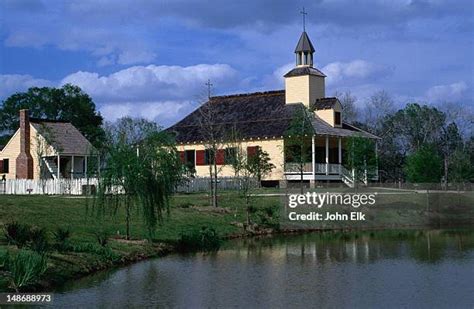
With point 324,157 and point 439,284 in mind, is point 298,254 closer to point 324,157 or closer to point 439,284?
point 439,284

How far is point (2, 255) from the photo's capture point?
66.1 feet

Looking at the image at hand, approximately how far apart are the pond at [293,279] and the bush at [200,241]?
0.67m

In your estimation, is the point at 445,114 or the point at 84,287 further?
the point at 445,114

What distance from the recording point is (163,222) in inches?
1313

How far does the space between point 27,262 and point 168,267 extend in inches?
261

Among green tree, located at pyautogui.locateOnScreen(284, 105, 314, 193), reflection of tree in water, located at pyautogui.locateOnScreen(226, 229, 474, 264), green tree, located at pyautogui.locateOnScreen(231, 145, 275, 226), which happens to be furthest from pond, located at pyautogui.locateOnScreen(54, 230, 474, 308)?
green tree, located at pyautogui.locateOnScreen(284, 105, 314, 193)

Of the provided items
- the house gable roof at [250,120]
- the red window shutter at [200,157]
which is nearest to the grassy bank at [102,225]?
the house gable roof at [250,120]

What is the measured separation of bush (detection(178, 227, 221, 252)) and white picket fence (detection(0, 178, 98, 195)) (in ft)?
49.7

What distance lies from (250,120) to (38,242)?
35.4 m

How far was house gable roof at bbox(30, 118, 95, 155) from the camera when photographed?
188 ft

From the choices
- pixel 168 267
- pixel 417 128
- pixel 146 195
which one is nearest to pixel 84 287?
pixel 168 267

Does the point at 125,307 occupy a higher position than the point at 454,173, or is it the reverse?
the point at 454,173

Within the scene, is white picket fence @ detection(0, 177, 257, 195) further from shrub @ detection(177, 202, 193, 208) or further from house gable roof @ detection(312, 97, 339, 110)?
house gable roof @ detection(312, 97, 339, 110)

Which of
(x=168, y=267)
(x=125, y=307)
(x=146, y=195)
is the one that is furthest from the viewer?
(x=146, y=195)
